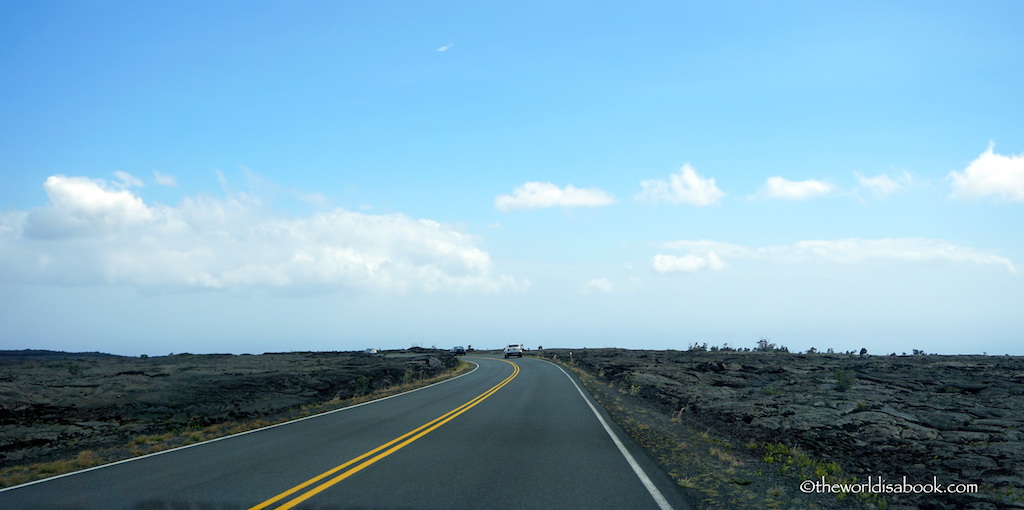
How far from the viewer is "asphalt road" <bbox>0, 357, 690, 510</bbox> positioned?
24.2 feet

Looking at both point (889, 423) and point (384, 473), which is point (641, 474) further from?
point (889, 423)

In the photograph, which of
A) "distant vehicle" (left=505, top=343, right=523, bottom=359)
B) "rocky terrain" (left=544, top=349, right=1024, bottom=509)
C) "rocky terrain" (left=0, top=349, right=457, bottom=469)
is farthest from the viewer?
"distant vehicle" (left=505, top=343, right=523, bottom=359)

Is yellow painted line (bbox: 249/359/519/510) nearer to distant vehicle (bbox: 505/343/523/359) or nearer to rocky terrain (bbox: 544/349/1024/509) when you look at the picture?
rocky terrain (bbox: 544/349/1024/509)

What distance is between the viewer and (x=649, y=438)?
13188 millimetres

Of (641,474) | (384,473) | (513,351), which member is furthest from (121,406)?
(513,351)

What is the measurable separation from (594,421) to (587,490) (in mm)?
8048

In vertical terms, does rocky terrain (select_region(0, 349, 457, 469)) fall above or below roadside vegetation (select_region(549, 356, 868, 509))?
above

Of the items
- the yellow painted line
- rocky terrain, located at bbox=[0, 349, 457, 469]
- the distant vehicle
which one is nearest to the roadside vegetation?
the yellow painted line

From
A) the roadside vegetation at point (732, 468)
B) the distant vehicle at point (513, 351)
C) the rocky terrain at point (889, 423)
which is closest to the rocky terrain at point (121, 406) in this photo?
the roadside vegetation at point (732, 468)

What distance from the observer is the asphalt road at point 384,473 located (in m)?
7.39

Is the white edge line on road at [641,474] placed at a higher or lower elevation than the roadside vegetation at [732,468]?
higher

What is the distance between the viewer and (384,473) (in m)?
8.93

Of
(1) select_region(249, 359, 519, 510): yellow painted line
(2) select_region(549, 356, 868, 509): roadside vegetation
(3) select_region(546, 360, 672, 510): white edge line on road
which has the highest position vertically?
(1) select_region(249, 359, 519, 510): yellow painted line

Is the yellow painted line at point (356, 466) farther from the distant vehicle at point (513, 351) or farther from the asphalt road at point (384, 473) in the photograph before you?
the distant vehicle at point (513, 351)
